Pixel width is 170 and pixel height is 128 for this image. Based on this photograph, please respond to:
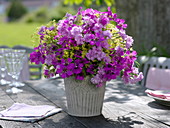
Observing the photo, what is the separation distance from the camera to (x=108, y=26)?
4.51ft

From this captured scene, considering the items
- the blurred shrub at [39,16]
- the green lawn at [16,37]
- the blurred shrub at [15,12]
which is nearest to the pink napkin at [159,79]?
the green lawn at [16,37]

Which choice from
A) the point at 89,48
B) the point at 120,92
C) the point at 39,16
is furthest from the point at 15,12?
the point at 89,48

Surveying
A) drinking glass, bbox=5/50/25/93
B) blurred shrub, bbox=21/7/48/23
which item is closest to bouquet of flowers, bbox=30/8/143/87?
drinking glass, bbox=5/50/25/93

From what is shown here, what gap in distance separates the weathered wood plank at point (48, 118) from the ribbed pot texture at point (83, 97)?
0.19ft

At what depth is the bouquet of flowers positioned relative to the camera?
4.32ft

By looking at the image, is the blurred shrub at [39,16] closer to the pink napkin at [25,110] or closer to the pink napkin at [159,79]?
the pink napkin at [159,79]

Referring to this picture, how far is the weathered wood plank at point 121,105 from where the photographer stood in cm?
141

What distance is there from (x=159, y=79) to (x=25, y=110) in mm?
1285

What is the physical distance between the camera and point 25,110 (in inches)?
60.7

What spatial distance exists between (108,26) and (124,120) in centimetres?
44

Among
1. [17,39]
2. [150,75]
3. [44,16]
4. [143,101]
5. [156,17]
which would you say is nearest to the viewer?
[143,101]

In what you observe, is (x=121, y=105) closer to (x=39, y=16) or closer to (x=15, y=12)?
(x=39, y=16)

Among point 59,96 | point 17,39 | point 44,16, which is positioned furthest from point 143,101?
point 44,16

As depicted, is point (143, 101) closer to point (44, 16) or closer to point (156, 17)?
point (156, 17)
